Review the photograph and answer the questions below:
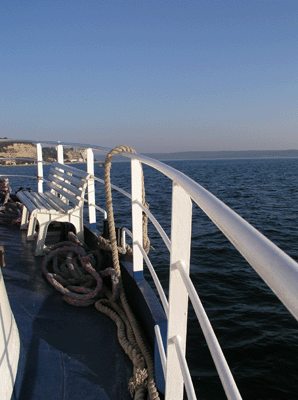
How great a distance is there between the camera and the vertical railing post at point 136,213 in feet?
6.53

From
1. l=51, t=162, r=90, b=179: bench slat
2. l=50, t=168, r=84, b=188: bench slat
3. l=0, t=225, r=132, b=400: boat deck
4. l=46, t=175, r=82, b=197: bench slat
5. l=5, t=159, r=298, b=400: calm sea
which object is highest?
l=51, t=162, r=90, b=179: bench slat

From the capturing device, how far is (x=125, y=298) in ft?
7.30

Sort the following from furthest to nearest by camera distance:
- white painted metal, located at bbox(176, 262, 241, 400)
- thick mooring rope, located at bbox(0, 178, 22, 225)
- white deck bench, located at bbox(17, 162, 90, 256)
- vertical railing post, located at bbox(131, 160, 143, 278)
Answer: thick mooring rope, located at bbox(0, 178, 22, 225), white deck bench, located at bbox(17, 162, 90, 256), vertical railing post, located at bbox(131, 160, 143, 278), white painted metal, located at bbox(176, 262, 241, 400)

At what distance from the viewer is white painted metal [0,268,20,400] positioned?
4.34 feet

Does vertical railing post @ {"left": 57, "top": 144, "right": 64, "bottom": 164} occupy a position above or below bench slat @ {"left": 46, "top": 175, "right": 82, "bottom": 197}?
above

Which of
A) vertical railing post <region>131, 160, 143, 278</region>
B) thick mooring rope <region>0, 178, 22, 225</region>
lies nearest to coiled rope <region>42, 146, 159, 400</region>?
vertical railing post <region>131, 160, 143, 278</region>

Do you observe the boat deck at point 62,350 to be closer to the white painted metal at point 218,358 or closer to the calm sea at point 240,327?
the white painted metal at point 218,358

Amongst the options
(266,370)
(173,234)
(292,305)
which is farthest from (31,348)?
(266,370)

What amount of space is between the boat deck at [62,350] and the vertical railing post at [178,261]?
66cm

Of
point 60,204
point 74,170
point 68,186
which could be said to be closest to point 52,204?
point 60,204

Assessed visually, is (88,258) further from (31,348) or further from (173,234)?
(173,234)

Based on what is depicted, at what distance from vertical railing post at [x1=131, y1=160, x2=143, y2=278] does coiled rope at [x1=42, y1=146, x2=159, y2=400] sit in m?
0.14

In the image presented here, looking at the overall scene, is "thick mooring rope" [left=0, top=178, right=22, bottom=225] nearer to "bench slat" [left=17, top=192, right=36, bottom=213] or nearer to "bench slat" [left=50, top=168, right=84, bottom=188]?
"bench slat" [left=17, top=192, right=36, bottom=213]

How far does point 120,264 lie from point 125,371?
0.87m
